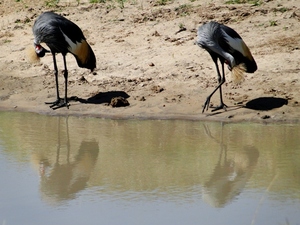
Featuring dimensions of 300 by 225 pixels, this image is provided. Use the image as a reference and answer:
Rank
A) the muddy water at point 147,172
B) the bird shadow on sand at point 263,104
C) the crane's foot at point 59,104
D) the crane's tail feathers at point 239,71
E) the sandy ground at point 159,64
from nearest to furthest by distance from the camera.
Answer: the muddy water at point 147,172
the bird shadow on sand at point 263,104
the crane's tail feathers at point 239,71
the sandy ground at point 159,64
the crane's foot at point 59,104

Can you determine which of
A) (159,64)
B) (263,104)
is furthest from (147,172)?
(159,64)

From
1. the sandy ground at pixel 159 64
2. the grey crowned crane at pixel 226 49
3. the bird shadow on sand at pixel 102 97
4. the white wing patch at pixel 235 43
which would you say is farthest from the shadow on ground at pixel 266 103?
the bird shadow on sand at pixel 102 97

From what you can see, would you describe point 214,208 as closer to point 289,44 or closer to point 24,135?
point 24,135

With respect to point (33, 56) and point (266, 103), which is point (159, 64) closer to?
point (33, 56)

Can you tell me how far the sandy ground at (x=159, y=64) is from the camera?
8.52m

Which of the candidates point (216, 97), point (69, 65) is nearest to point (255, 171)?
point (216, 97)

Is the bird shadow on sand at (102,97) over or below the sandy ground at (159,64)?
below

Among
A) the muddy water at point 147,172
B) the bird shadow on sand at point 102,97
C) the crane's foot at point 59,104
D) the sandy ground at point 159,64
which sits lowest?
the muddy water at point 147,172

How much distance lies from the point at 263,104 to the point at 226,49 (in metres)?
0.79

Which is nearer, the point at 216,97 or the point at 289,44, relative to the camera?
the point at 216,97

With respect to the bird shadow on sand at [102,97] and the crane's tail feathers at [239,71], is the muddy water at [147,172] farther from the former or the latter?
the crane's tail feathers at [239,71]

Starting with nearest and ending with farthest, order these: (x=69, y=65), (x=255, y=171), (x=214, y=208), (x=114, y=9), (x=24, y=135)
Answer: (x=214, y=208) < (x=255, y=171) < (x=24, y=135) < (x=69, y=65) < (x=114, y=9)

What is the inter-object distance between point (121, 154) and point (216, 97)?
7.37 feet

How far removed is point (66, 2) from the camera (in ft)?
38.7
